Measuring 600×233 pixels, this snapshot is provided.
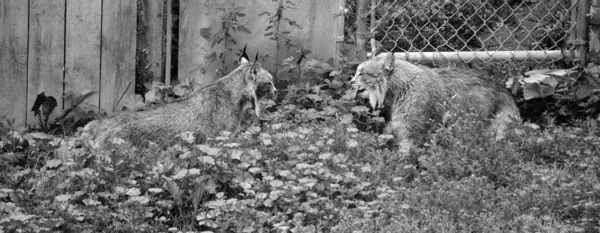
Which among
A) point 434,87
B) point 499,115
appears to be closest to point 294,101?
point 434,87

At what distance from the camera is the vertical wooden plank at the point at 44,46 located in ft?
28.9

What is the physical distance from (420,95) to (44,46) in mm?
3591

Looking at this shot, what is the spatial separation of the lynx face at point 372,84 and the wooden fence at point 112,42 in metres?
0.67

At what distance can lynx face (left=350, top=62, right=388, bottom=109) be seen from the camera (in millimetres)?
8906

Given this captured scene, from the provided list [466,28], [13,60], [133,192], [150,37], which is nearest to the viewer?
[133,192]

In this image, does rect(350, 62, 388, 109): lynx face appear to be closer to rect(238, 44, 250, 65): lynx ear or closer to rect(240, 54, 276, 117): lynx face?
rect(240, 54, 276, 117): lynx face

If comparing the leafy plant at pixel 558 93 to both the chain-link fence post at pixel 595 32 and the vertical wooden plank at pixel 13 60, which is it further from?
the vertical wooden plank at pixel 13 60

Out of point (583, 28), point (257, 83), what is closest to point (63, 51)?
point (257, 83)

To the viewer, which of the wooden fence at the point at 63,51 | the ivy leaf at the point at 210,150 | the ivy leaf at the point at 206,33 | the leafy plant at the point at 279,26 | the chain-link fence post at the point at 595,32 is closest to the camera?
the ivy leaf at the point at 210,150

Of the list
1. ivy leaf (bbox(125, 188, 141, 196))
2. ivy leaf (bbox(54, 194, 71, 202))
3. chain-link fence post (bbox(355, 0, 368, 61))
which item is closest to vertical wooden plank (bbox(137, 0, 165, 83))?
chain-link fence post (bbox(355, 0, 368, 61))

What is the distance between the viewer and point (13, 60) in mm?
8766

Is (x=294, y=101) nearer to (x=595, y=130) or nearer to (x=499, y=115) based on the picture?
(x=499, y=115)

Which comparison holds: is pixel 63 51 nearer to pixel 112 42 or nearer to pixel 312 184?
pixel 112 42

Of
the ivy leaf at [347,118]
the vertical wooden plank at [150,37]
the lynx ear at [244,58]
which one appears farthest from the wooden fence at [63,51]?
the ivy leaf at [347,118]
